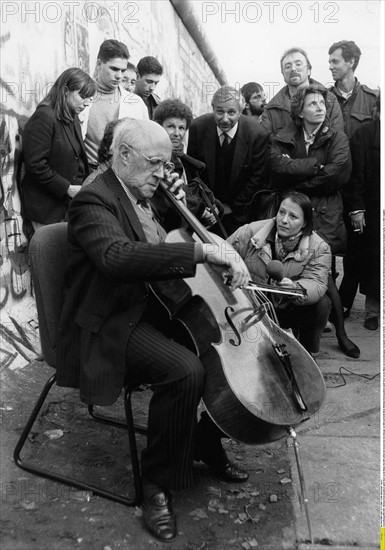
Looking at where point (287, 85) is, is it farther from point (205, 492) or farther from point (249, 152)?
point (205, 492)

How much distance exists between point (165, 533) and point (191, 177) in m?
2.57

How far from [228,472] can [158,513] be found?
1.58 feet

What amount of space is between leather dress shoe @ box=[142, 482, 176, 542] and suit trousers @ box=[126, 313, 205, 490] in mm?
47

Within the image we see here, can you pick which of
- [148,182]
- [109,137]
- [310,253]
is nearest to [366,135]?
[310,253]

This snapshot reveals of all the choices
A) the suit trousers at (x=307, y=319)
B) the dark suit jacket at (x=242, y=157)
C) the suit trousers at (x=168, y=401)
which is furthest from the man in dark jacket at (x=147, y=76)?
the suit trousers at (x=168, y=401)

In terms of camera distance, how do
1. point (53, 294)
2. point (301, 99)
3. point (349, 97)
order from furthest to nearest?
point (349, 97) < point (301, 99) < point (53, 294)

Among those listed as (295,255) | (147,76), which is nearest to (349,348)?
(295,255)

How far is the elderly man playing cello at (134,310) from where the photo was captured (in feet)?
7.98

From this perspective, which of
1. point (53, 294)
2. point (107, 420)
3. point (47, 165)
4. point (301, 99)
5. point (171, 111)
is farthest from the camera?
point (301, 99)

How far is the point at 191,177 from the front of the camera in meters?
4.47

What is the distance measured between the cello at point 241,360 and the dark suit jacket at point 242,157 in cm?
206

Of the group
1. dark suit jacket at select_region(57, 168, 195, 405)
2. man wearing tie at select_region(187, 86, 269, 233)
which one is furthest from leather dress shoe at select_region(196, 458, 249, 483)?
man wearing tie at select_region(187, 86, 269, 233)

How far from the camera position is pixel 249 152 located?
480 centimetres

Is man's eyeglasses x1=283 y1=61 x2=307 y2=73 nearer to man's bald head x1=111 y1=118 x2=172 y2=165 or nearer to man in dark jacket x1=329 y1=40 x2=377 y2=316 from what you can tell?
man in dark jacket x1=329 y1=40 x2=377 y2=316
